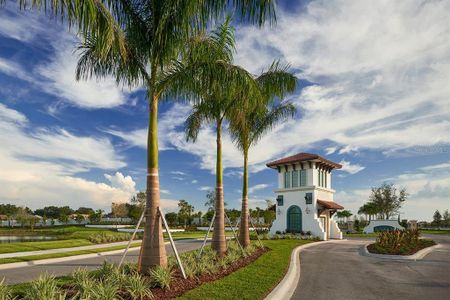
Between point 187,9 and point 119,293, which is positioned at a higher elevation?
point 187,9

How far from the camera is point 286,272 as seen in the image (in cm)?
1256

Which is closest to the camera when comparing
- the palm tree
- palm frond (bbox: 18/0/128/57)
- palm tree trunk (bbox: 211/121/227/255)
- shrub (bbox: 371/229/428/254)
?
palm frond (bbox: 18/0/128/57)

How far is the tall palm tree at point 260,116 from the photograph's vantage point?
717 inches

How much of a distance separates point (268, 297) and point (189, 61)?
8028 millimetres

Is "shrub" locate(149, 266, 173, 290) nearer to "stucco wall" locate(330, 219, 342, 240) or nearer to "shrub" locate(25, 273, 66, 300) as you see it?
"shrub" locate(25, 273, 66, 300)

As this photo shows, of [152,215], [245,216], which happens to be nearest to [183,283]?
[152,215]

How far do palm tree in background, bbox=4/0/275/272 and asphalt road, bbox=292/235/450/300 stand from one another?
16.1 ft

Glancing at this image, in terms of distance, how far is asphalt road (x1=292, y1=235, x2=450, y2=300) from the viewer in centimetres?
995

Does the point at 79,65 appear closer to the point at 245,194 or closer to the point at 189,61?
the point at 189,61

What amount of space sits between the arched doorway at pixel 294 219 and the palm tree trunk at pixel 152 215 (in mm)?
28408

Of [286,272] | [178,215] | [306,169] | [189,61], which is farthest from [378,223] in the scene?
[189,61]

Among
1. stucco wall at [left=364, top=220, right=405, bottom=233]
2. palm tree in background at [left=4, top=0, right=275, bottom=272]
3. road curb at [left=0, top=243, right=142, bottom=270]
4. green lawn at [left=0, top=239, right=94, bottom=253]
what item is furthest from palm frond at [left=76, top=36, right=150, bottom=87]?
stucco wall at [left=364, top=220, right=405, bottom=233]

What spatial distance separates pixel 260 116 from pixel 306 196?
18.3 metres

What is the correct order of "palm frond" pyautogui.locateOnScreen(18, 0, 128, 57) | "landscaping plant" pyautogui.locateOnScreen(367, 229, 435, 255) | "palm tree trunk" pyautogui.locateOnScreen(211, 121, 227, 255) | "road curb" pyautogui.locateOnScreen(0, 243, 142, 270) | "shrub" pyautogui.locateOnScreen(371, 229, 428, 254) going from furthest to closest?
"shrub" pyautogui.locateOnScreen(371, 229, 428, 254) → "landscaping plant" pyautogui.locateOnScreen(367, 229, 435, 255) → "palm tree trunk" pyautogui.locateOnScreen(211, 121, 227, 255) → "road curb" pyautogui.locateOnScreen(0, 243, 142, 270) → "palm frond" pyautogui.locateOnScreen(18, 0, 128, 57)
